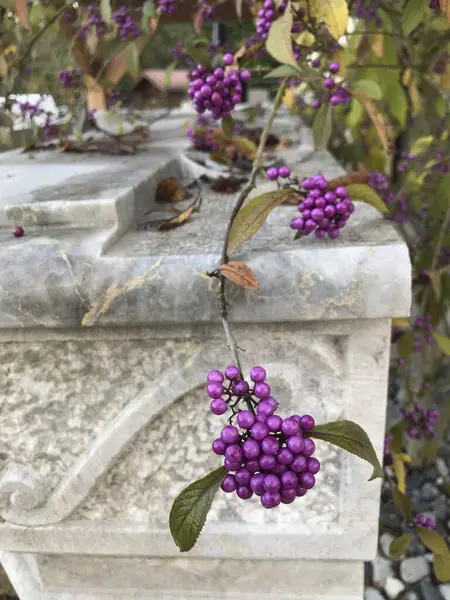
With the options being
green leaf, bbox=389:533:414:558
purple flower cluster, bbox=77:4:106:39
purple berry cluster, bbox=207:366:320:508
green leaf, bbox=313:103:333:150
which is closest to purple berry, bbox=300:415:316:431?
purple berry cluster, bbox=207:366:320:508

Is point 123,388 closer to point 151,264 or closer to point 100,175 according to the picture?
point 151,264

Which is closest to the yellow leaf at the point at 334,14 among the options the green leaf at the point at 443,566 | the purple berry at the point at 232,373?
the purple berry at the point at 232,373

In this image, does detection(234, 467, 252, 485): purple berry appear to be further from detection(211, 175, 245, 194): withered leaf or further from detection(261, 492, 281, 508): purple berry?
detection(211, 175, 245, 194): withered leaf

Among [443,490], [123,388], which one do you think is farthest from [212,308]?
[443,490]

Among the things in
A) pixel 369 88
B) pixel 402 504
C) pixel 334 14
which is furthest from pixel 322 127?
pixel 402 504

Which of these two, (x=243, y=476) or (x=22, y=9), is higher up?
(x=22, y=9)

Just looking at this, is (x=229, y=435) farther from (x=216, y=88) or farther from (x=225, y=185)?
(x=225, y=185)

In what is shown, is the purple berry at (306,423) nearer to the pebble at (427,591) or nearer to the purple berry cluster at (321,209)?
the purple berry cluster at (321,209)
